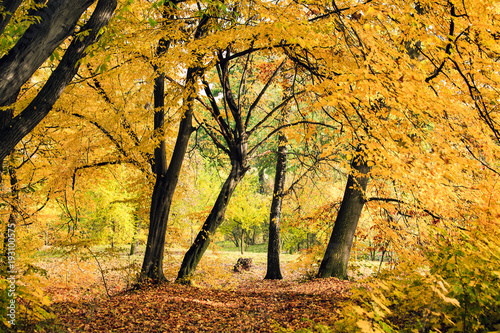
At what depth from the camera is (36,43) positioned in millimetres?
2420

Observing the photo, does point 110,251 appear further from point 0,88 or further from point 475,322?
point 475,322

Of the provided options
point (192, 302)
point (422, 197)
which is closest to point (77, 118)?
point (192, 302)

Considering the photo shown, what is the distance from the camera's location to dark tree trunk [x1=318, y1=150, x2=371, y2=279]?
6.94 metres

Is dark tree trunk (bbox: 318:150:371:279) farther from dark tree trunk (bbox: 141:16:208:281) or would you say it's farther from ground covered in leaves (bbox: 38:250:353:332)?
dark tree trunk (bbox: 141:16:208:281)

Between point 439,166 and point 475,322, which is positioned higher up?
point 439,166

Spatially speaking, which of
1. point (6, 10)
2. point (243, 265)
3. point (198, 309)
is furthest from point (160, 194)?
point (243, 265)

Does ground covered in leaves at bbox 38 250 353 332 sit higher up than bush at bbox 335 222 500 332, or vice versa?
bush at bbox 335 222 500 332

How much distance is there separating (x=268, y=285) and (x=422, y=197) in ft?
16.6

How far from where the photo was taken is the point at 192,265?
7277 millimetres

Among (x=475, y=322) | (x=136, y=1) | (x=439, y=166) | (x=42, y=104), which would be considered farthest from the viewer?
(x=136, y=1)

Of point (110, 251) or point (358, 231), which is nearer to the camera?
point (110, 251)

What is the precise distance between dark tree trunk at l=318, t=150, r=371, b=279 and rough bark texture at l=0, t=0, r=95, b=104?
19.3 feet

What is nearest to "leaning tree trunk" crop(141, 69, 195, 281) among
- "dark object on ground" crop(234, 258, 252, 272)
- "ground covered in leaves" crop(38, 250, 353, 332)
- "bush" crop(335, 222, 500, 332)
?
"ground covered in leaves" crop(38, 250, 353, 332)

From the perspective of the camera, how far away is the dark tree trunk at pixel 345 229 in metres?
6.94
